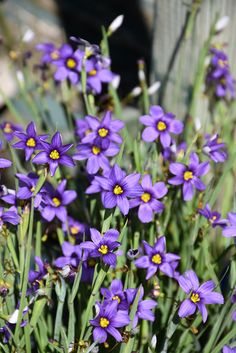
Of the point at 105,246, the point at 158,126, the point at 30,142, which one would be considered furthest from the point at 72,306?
the point at 158,126

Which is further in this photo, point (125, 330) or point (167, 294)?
point (167, 294)

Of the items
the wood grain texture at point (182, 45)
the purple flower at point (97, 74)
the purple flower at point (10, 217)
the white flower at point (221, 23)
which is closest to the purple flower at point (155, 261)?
the purple flower at point (10, 217)

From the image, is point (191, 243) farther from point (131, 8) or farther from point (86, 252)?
point (131, 8)

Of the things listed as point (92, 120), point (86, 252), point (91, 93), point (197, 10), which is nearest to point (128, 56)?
point (197, 10)

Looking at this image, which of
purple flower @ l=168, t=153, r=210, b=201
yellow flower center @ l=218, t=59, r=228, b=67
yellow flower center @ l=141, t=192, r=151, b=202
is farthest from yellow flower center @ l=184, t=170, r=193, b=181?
yellow flower center @ l=218, t=59, r=228, b=67

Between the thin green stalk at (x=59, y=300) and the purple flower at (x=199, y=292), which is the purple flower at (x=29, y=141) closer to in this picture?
the thin green stalk at (x=59, y=300)

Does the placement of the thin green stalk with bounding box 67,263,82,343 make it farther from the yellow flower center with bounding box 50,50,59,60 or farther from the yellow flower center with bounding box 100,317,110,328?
the yellow flower center with bounding box 50,50,59,60
